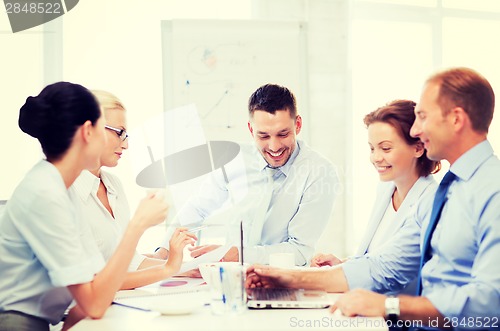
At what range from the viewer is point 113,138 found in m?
2.25

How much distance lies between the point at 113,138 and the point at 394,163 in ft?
3.46

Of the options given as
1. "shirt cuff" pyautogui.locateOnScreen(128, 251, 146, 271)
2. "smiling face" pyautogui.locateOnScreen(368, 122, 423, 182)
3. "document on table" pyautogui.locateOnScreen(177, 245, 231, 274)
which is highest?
"smiling face" pyautogui.locateOnScreen(368, 122, 423, 182)

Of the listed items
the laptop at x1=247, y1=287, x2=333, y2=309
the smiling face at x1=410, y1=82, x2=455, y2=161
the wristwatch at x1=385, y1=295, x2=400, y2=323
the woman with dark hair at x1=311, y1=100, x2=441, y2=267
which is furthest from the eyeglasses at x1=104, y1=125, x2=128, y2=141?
the wristwatch at x1=385, y1=295, x2=400, y2=323

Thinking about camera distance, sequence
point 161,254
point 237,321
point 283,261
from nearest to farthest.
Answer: point 237,321 → point 283,261 → point 161,254

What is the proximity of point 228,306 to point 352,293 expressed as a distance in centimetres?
32

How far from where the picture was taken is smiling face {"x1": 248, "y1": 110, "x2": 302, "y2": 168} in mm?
2699

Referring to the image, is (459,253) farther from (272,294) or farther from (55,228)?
(55,228)

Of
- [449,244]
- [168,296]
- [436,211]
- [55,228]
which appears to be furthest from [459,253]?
[55,228]

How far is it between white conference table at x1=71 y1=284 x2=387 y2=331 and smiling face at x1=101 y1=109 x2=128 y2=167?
2.67ft

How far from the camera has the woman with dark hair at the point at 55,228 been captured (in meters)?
A: 1.54

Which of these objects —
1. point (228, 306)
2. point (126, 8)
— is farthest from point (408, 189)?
point (126, 8)

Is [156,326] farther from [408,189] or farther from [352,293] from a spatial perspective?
[408,189]

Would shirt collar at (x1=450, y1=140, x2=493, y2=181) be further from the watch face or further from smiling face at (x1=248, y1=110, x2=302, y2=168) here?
smiling face at (x1=248, y1=110, x2=302, y2=168)

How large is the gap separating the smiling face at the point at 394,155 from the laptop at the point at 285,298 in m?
0.61
